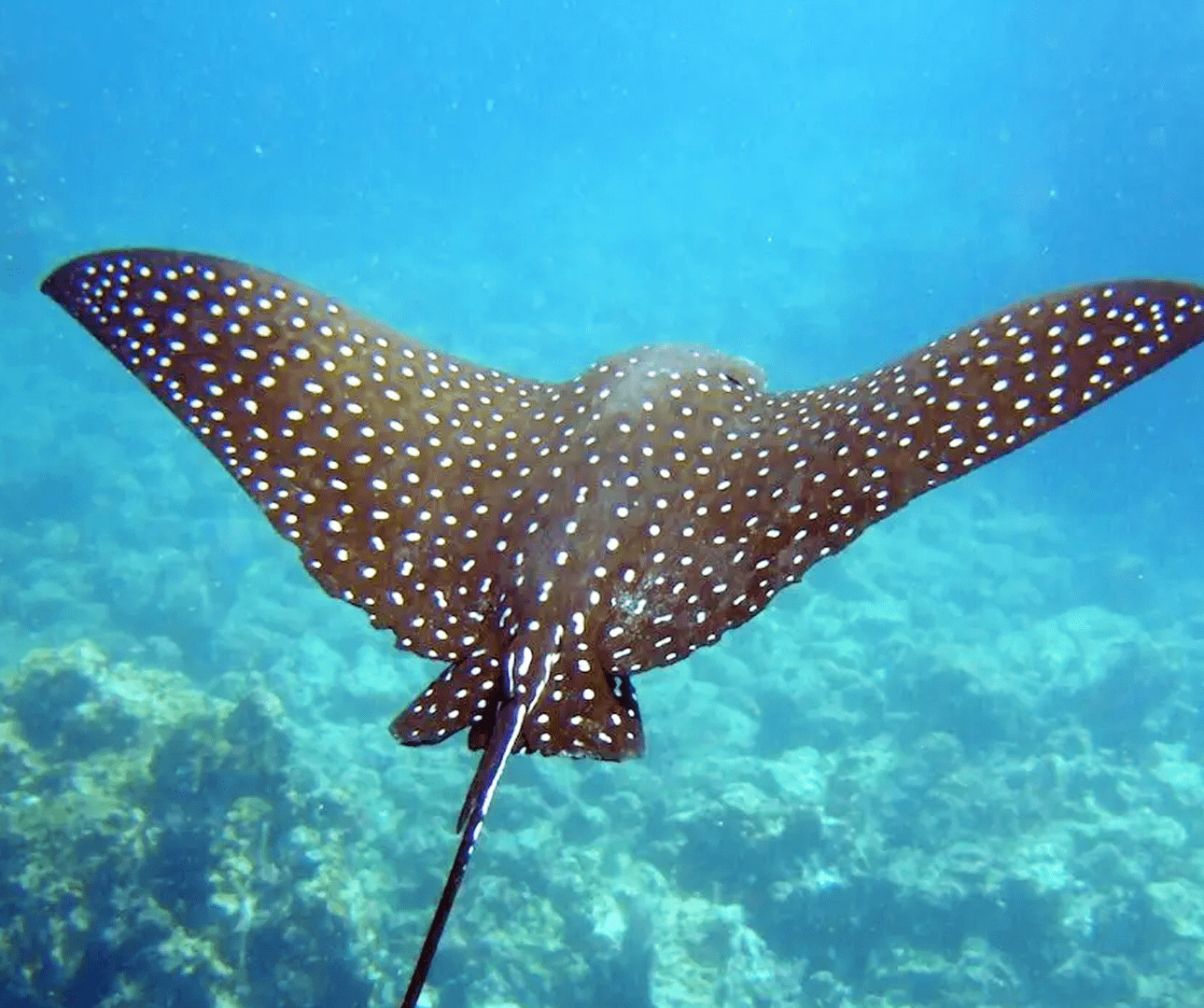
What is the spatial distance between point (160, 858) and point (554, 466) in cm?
755

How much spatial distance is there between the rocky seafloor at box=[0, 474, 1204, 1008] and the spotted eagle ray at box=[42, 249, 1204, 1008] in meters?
6.82

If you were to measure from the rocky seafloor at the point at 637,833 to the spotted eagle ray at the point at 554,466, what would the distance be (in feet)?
22.4

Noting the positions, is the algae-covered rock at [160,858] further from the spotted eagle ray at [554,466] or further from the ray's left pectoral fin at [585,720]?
the ray's left pectoral fin at [585,720]

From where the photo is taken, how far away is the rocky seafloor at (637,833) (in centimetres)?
965

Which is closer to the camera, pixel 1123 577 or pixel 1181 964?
pixel 1181 964

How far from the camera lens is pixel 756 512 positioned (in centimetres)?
466

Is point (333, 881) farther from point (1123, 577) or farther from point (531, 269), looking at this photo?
point (531, 269)

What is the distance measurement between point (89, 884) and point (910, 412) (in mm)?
9239

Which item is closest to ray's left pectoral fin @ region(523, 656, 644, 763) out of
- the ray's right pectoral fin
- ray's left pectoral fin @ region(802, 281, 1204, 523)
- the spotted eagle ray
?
the spotted eagle ray

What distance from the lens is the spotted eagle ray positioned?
14.3 ft

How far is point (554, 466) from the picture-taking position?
197 inches

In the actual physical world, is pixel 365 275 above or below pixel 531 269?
below

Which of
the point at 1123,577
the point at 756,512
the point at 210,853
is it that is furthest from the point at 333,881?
the point at 1123,577

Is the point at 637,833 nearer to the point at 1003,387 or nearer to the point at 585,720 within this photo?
the point at 585,720
